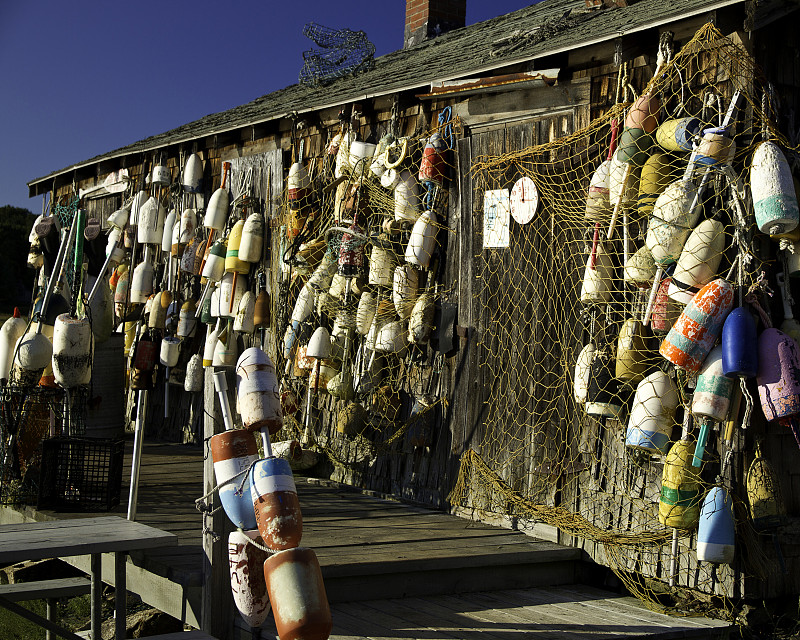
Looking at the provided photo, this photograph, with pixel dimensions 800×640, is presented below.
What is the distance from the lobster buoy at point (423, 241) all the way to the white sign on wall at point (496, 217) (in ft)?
1.48

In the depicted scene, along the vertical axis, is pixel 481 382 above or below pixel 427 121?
below

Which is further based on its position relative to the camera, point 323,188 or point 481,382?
point 323,188

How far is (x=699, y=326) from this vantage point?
14.5ft

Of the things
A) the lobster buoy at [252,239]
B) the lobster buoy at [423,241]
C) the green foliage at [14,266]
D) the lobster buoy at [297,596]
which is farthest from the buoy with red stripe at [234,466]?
the green foliage at [14,266]

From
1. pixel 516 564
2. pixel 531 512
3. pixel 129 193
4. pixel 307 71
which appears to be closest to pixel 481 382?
pixel 531 512

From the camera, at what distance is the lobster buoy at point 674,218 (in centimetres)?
462

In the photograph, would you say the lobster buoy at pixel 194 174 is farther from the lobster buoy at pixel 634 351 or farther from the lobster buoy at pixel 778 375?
the lobster buoy at pixel 778 375

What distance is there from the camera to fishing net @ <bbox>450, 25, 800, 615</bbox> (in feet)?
14.6

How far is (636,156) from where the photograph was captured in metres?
4.95

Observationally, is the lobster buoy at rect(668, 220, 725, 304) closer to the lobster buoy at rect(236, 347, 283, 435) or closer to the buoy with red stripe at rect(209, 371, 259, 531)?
the lobster buoy at rect(236, 347, 283, 435)

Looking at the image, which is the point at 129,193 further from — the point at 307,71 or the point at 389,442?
the point at 389,442

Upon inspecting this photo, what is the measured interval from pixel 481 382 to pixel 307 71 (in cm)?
532

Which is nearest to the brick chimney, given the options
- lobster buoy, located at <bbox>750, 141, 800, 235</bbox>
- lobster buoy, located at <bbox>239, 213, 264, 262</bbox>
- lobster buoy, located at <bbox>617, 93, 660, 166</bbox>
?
lobster buoy, located at <bbox>239, 213, 264, 262</bbox>

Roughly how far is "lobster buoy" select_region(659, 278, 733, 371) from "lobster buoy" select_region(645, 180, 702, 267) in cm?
28
